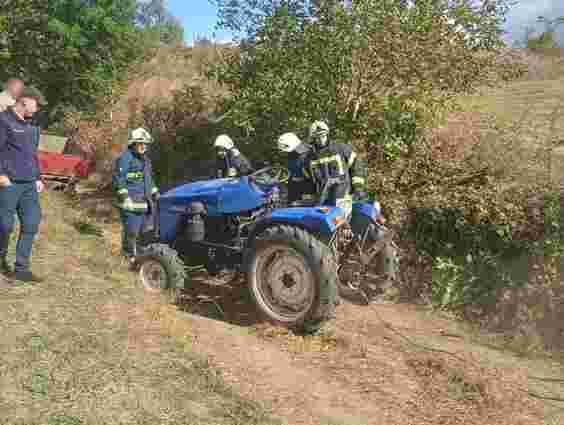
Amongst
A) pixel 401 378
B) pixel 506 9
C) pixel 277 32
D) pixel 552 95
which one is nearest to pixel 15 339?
pixel 401 378

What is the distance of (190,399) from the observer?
3.32 metres

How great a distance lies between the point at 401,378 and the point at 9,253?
4.36 metres

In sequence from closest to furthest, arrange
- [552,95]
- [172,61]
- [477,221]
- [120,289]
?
[120,289], [477,221], [552,95], [172,61]

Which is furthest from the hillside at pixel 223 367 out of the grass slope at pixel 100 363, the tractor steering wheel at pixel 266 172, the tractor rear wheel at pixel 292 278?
the tractor steering wheel at pixel 266 172

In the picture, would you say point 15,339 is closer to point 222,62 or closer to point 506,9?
point 222,62

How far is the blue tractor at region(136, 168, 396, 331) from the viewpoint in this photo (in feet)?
15.5

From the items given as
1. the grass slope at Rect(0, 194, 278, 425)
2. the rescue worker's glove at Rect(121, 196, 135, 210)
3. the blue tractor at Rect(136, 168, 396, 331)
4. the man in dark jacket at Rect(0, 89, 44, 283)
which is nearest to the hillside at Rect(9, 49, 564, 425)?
the grass slope at Rect(0, 194, 278, 425)

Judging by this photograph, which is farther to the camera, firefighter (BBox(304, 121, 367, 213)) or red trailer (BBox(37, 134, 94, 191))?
red trailer (BBox(37, 134, 94, 191))

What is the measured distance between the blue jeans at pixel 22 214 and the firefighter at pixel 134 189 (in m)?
1.83

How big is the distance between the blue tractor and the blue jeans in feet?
4.26

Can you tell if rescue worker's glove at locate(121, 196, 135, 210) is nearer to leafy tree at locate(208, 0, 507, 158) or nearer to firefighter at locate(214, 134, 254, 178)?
firefighter at locate(214, 134, 254, 178)

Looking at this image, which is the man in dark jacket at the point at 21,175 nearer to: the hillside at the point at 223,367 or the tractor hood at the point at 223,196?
the hillside at the point at 223,367

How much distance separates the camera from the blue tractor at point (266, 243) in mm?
4715

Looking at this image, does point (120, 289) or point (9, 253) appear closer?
point (120, 289)
